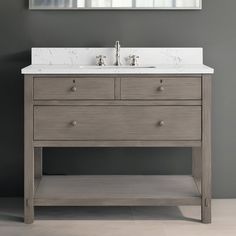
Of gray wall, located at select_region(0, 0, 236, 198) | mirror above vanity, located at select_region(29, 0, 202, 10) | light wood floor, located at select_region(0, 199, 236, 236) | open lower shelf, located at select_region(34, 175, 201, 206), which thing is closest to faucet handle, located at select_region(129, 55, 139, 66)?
gray wall, located at select_region(0, 0, 236, 198)

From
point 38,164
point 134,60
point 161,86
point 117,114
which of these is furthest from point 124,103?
point 38,164

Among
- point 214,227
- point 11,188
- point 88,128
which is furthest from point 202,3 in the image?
point 11,188

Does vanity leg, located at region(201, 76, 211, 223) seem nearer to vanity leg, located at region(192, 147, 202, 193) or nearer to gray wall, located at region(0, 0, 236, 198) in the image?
vanity leg, located at region(192, 147, 202, 193)

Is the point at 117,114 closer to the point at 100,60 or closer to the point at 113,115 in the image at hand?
the point at 113,115

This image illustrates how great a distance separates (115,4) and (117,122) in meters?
0.86

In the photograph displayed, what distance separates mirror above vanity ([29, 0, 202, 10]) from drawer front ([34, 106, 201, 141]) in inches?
30.8

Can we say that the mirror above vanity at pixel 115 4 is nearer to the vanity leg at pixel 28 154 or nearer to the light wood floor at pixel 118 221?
the vanity leg at pixel 28 154

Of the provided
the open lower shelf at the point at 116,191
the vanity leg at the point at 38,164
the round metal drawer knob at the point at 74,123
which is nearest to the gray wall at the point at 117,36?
the vanity leg at the point at 38,164

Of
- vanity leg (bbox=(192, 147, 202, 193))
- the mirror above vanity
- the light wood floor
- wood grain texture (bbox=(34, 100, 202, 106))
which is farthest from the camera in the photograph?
the mirror above vanity

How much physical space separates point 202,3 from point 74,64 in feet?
2.89

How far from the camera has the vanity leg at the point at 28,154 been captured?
11.6ft

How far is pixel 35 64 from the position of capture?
4000 mm

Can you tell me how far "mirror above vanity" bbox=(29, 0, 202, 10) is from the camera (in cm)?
404

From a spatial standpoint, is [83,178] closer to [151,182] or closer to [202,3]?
[151,182]
